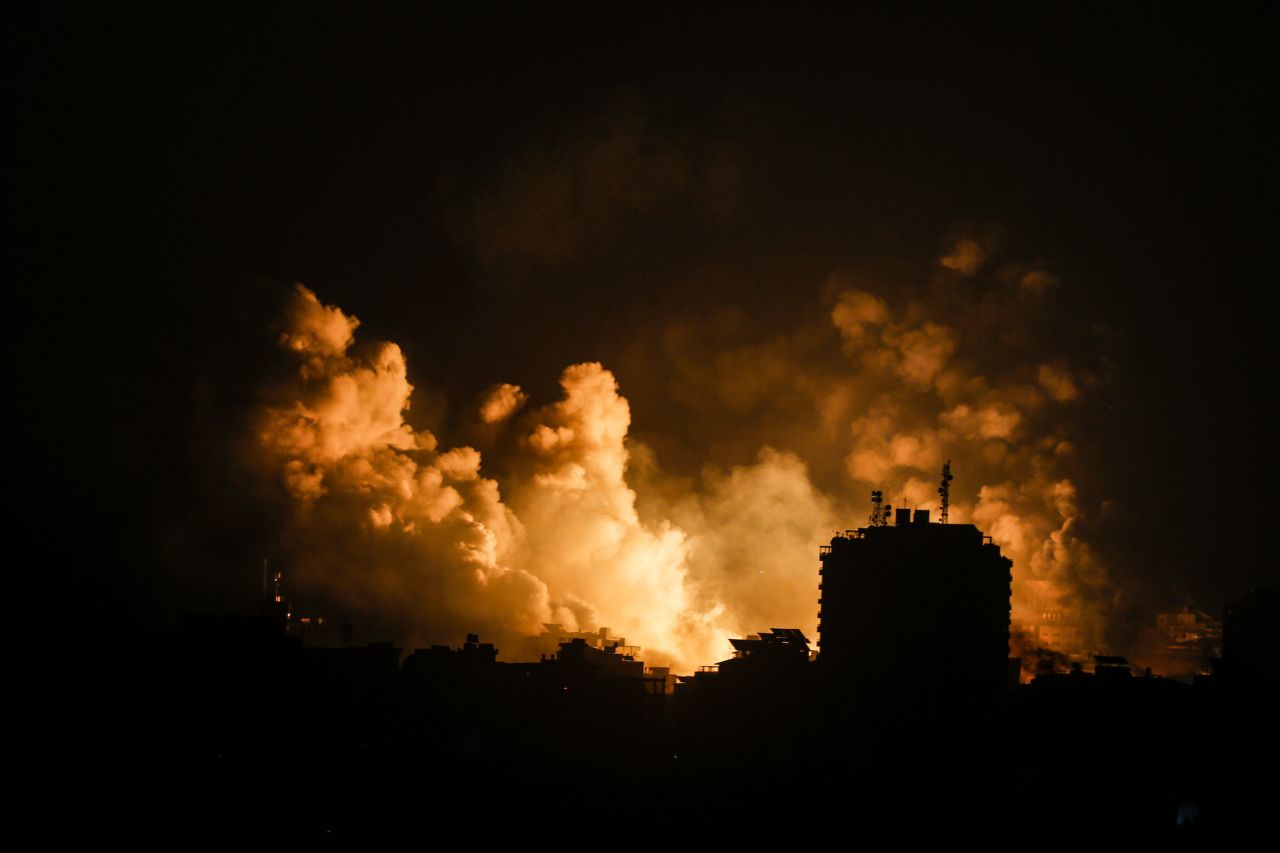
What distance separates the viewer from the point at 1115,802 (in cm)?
4647

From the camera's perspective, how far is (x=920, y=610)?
208 feet

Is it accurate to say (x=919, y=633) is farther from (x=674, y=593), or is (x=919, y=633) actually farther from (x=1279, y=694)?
(x=674, y=593)

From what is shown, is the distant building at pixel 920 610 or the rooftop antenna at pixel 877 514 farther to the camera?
the rooftop antenna at pixel 877 514

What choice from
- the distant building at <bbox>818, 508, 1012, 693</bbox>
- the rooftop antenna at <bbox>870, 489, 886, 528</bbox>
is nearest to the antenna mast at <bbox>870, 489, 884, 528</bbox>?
the rooftop antenna at <bbox>870, 489, 886, 528</bbox>

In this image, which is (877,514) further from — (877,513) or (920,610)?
(920,610)

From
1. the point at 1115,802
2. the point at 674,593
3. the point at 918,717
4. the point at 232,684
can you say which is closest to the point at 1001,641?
the point at 918,717

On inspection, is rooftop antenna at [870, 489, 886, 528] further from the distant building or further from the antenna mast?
the distant building

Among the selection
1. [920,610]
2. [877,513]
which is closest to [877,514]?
[877,513]

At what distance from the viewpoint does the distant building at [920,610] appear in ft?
202

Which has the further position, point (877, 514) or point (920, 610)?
point (877, 514)

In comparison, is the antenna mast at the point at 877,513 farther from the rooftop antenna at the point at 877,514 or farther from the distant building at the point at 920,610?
the distant building at the point at 920,610

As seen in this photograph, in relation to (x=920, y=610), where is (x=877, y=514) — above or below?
above

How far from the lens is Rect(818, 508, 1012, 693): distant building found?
61.6m

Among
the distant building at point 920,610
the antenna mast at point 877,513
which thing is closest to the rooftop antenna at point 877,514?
the antenna mast at point 877,513
